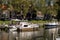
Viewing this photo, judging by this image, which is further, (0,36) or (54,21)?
(54,21)

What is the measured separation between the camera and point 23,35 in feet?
5.57

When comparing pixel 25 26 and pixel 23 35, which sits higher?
pixel 25 26

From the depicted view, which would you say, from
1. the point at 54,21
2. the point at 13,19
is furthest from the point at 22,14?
the point at 54,21

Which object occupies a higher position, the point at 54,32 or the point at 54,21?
the point at 54,21

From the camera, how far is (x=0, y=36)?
1663mm

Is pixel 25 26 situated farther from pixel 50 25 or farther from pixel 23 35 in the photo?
pixel 50 25

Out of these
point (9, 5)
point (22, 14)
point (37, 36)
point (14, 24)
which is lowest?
point (37, 36)

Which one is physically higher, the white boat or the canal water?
the white boat

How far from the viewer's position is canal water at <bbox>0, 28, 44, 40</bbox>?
1.67 m

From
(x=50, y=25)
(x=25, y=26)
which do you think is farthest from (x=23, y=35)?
(x=50, y=25)

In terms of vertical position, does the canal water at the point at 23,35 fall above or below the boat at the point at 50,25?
below

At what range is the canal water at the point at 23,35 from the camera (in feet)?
5.47

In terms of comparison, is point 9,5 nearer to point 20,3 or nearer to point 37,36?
point 20,3

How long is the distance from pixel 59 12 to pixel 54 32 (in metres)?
0.24
